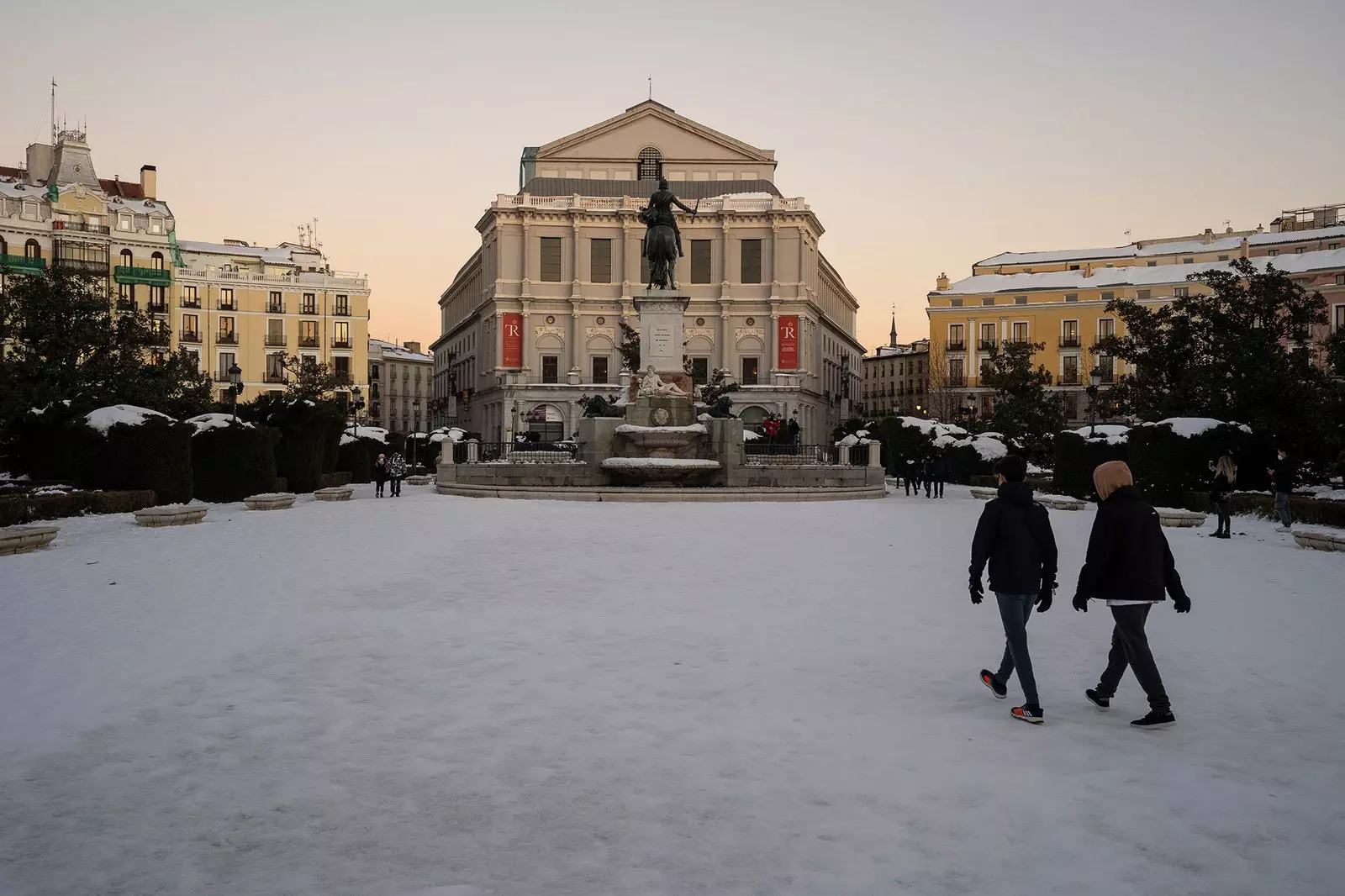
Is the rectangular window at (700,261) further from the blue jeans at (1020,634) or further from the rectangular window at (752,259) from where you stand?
the blue jeans at (1020,634)

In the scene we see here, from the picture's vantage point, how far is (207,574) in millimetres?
12391

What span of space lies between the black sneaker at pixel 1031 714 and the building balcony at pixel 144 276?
77.4 m

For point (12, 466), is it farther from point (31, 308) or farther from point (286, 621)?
point (286, 621)

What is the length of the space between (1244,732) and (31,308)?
118 ft

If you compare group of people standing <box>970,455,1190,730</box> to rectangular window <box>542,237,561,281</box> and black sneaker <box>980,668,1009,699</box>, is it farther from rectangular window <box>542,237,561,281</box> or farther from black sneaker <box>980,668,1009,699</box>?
rectangular window <box>542,237,561,281</box>

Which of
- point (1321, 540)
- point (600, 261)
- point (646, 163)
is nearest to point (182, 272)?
point (600, 261)

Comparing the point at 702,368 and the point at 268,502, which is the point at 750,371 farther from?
the point at 268,502

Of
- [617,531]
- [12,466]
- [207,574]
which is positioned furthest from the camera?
[12,466]

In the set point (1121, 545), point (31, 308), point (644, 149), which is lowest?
point (1121, 545)

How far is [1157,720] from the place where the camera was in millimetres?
6219

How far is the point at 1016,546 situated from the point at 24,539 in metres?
13.8

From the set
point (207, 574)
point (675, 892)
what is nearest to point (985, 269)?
point (207, 574)

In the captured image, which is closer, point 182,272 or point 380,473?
point 380,473

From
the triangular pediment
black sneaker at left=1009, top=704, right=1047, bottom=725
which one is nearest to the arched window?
the triangular pediment
